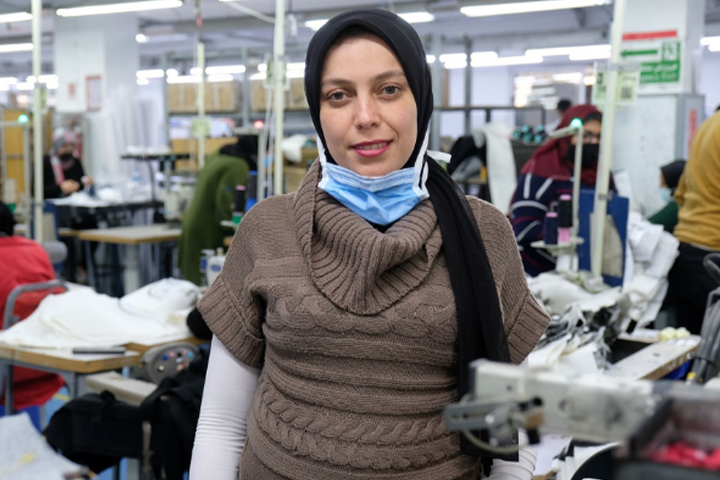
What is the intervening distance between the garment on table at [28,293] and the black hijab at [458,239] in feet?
7.91

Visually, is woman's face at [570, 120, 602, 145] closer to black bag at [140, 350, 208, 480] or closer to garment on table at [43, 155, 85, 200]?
black bag at [140, 350, 208, 480]

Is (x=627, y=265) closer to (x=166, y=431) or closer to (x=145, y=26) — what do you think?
(x=166, y=431)

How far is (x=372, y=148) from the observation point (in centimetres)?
116

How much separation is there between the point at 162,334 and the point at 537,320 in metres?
2.00

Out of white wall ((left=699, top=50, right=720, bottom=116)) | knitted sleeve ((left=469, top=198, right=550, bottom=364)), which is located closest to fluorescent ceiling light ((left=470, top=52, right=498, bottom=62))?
white wall ((left=699, top=50, right=720, bottom=116))

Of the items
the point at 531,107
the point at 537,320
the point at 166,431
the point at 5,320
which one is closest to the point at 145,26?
the point at 531,107

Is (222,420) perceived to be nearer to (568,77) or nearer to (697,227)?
(697,227)

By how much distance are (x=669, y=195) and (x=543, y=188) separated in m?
1.67

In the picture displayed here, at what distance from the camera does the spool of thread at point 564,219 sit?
3295 millimetres

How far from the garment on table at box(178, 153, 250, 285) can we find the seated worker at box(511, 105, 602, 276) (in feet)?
5.89

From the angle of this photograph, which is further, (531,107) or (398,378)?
(531,107)

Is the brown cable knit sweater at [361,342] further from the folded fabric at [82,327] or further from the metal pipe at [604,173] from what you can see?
the metal pipe at [604,173]

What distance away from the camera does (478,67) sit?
1752 cm

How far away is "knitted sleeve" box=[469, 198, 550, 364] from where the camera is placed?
3.86ft
